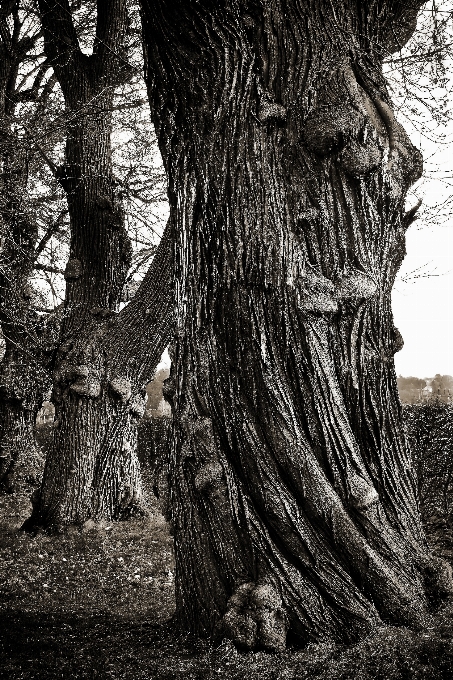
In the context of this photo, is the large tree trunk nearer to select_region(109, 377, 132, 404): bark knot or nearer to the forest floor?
the forest floor

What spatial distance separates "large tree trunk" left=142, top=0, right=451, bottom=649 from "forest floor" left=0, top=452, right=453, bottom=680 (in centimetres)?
14

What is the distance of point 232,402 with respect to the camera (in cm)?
305

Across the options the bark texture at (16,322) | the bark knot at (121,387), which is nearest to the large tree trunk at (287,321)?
the bark knot at (121,387)

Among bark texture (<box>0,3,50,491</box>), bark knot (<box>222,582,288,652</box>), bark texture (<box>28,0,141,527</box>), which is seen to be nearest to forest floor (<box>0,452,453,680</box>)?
bark knot (<box>222,582,288,652</box>)

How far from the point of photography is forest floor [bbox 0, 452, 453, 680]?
2582 millimetres

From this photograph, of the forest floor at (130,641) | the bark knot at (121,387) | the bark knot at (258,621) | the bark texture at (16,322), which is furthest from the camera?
the bark texture at (16,322)

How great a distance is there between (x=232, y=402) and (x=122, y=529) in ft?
14.2

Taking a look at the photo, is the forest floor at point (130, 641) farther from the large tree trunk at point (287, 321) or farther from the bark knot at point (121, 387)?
the bark knot at point (121, 387)

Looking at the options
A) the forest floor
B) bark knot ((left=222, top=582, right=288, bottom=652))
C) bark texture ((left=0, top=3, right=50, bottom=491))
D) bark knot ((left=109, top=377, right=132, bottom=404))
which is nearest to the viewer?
the forest floor

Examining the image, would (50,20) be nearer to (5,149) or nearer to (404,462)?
(5,149)

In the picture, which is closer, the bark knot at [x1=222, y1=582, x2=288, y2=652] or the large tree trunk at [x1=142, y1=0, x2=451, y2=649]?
the bark knot at [x1=222, y1=582, x2=288, y2=652]

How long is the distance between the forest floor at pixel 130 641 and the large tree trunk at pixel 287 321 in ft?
0.46

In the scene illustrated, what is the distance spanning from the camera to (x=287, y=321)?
10.0 feet

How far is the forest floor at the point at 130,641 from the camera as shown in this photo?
258 cm
